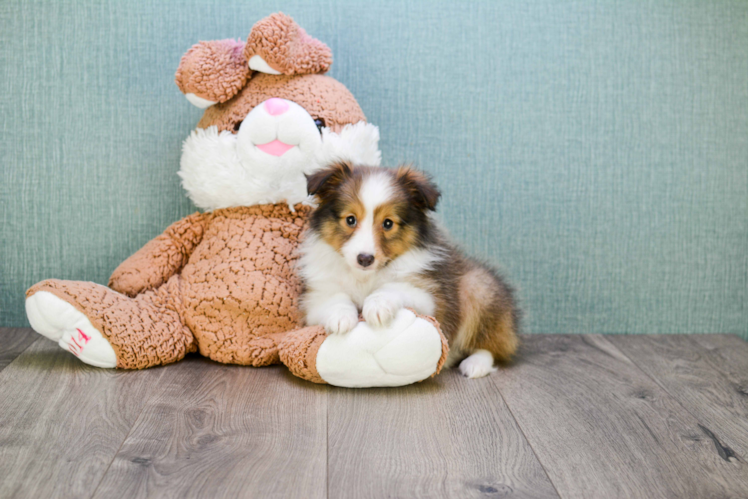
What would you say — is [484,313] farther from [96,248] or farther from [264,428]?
[96,248]

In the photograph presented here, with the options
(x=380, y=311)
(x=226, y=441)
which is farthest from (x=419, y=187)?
(x=226, y=441)

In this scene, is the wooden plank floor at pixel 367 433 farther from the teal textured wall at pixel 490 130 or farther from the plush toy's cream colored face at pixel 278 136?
the plush toy's cream colored face at pixel 278 136

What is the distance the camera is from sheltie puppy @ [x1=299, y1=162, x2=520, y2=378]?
1.88 meters

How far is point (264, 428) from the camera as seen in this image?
163 cm

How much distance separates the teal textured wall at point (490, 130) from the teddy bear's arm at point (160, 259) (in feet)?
0.86

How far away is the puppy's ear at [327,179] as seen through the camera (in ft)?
6.21

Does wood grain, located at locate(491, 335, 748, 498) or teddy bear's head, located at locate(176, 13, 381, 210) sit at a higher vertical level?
teddy bear's head, located at locate(176, 13, 381, 210)

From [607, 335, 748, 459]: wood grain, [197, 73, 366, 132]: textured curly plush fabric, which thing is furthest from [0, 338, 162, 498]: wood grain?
[607, 335, 748, 459]: wood grain

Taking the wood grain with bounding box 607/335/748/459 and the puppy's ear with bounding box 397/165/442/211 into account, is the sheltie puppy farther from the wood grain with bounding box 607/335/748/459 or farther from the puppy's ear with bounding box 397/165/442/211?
the wood grain with bounding box 607/335/748/459

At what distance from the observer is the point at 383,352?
1.83 meters

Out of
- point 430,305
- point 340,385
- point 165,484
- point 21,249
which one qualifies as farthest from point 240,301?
point 21,249

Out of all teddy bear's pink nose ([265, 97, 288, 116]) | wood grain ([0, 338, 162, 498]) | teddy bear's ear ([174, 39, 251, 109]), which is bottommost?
wood grain ([0, 338, 162, 498])

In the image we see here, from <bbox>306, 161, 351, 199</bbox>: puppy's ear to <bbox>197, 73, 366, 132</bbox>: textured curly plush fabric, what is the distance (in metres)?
0.26

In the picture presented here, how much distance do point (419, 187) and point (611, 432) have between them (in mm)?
858
